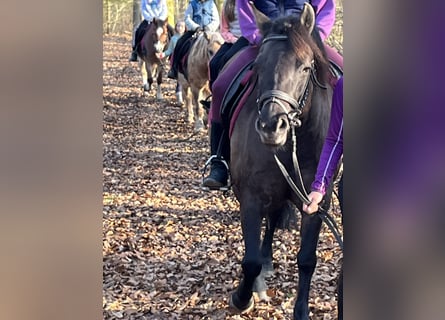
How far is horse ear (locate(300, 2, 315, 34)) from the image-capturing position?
9.07 ft

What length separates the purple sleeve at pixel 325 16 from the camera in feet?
9.87

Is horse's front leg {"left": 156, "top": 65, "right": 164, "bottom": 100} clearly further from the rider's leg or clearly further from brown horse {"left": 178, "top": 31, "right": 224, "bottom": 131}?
the rider's leg

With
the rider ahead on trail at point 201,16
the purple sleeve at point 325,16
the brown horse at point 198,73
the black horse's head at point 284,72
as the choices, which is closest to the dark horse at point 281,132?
the black horse's head at point 284,72

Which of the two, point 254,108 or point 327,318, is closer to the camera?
point 254,108

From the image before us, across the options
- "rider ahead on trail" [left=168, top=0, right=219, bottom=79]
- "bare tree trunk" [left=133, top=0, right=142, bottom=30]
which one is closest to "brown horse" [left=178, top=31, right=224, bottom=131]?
"rider ahead on trail" [left=168, top=0, right=219, bottom=79]

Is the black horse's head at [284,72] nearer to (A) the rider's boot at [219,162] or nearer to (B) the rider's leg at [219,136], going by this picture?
(B) the rider's leg at [219,136]

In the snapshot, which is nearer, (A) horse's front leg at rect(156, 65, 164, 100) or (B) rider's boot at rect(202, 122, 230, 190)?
(B) rider's boot at rect(202, 122, 230, 190)

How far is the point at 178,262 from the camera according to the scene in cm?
474

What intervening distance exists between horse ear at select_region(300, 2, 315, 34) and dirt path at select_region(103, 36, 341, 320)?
1.75m

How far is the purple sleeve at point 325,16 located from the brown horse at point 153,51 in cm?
967

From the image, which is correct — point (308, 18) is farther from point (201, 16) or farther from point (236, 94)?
point (201, 16)
